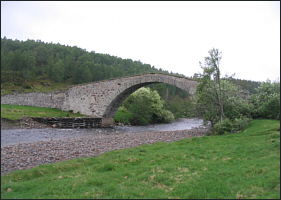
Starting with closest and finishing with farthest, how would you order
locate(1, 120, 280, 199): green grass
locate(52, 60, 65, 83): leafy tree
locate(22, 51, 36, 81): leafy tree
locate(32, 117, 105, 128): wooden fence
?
locate(1, 120, 280, 199): green grass < locate(22, 51, 36, 81): leafy tree < locate(32, 117, 105, 128): wooden fence < locate(52, 60, 65, 83): leafy tree

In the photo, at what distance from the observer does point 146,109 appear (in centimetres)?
3684

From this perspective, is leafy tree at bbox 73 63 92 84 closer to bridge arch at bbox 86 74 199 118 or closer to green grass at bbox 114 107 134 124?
green grass at bbox 114 107 134 124

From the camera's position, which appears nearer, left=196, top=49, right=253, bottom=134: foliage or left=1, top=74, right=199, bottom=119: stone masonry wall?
left=196, top=49, right=253, bottom=134: foliage

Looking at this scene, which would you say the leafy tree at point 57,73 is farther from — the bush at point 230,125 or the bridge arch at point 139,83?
the bush at point 230,125

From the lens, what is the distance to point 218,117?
17.9 m

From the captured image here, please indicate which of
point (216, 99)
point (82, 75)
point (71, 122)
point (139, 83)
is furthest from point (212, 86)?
point (82, 75)

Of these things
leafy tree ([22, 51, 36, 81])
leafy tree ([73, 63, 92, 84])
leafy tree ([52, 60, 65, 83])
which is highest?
leafy tree ([73, 63, 92, 84])

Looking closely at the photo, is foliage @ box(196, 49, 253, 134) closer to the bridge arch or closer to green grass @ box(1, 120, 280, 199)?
the bridge arch

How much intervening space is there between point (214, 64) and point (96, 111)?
20236 millimetres

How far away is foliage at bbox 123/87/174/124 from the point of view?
36375 millimetres

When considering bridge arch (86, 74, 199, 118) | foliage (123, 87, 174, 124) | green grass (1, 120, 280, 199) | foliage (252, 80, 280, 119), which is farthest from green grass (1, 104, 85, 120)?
foliage (252, 80, 280, 119)

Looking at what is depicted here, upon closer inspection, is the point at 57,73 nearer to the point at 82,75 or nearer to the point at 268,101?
the point at 82,75

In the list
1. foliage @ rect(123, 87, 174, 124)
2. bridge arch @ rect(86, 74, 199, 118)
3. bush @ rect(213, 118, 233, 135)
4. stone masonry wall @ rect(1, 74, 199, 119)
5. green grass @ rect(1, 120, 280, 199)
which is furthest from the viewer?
foliage @ rect(123, 87, 174, 124)

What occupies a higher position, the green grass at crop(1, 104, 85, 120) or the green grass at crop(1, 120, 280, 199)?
the green grass at crop(1, 104, 85, 120)
